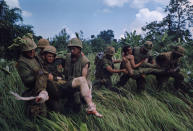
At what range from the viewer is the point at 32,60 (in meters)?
3.19

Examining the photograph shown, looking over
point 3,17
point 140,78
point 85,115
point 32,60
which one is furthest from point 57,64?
point 3,17

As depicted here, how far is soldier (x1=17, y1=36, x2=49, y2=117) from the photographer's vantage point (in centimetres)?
293

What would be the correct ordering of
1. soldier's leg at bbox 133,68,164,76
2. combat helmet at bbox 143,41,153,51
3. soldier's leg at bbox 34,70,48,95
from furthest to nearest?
combat helmet at bbox 143,41,153,51 → soldier's leg at bbox 133,68,164,76 → soldier's leg at bbox 34,70,48,95

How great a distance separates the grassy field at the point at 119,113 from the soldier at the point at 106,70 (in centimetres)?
55

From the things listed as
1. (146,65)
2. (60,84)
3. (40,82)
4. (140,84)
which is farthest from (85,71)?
(146,65)

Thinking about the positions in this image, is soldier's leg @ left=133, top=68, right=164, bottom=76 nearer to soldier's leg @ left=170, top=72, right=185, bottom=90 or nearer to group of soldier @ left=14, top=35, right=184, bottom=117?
group of soldier @ left=14, top=35, right=184, bottom=117

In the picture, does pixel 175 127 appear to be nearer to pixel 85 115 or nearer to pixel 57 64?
pixel 85 115

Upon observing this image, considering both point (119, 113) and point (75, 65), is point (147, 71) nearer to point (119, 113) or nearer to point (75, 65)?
point (119, 113)

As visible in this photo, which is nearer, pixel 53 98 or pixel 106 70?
pixel 53 98

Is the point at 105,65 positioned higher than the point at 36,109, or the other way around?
the point at 105,65

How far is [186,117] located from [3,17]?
1184 centimetres

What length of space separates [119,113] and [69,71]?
1294mm

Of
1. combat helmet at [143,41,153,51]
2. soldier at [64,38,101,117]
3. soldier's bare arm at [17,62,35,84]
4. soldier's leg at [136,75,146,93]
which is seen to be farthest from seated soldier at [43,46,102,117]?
combat helmet at [143,41,153,51]

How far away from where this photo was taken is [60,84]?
332 cm
